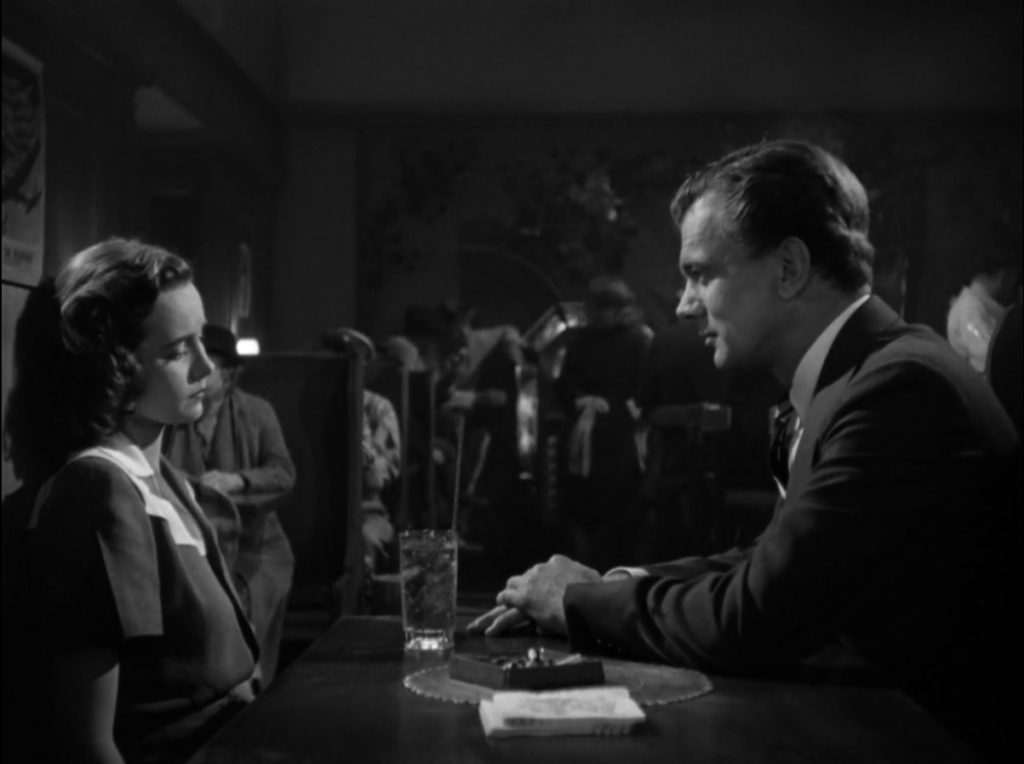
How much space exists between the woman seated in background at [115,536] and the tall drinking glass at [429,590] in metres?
0.29

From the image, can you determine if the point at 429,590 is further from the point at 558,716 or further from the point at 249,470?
the point at 249,470

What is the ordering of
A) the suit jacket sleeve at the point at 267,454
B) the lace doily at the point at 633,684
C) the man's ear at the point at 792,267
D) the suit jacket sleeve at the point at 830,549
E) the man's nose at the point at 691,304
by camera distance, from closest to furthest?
the lace doily at the point at 633,684 → the suit jacket sleeve at the point at 830,549 → the man's ear at the point at 792,267 → the man's nose at the point at 691,304 → the suit jacket sleeve at the point at 267,454

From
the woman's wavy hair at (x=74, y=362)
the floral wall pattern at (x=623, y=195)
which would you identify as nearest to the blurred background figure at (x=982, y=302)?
the floral wall pattern at (x=623, y=195)

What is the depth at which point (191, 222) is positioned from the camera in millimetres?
1970

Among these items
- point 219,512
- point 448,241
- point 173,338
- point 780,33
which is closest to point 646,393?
point 448,241

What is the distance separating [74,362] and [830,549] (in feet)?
2.96

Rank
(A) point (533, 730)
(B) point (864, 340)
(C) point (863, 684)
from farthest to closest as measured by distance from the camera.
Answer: (B) point (864, 340), (C) point (863, 684), (A) point (533, 730)

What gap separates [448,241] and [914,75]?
0.91m

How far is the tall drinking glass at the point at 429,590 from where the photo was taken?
1258 mm

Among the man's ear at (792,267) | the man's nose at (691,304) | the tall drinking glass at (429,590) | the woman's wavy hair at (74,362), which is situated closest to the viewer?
the tall drinking glass at (429,590)

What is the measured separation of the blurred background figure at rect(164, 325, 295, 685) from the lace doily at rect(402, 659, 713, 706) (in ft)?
3.66

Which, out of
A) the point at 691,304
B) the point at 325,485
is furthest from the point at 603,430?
the point at 691,304

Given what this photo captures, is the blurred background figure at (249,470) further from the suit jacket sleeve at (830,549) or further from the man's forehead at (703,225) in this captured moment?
the suit jacket sleeve at (830,549)

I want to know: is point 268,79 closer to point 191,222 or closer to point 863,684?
point 191,222
